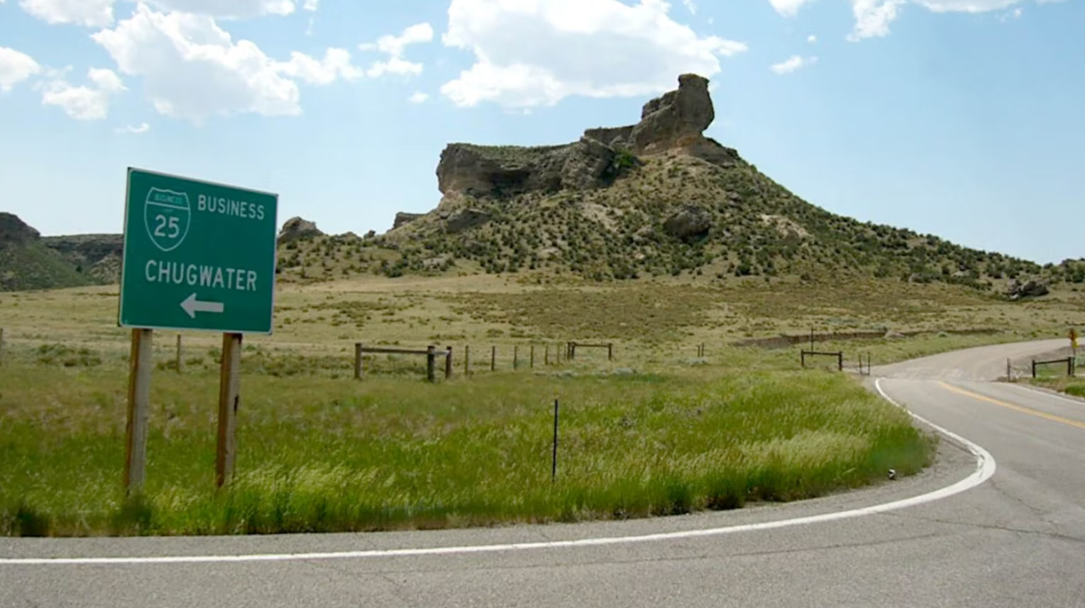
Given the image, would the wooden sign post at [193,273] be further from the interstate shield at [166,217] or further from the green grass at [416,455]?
the green grass at [416,455]

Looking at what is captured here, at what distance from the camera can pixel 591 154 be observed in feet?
406

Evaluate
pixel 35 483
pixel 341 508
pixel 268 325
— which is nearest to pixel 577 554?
pixel 341 508

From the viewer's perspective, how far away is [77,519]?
23.0 feet

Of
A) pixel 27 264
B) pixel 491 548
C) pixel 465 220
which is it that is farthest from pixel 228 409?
pixel 27 264

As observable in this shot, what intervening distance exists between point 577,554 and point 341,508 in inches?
85.1

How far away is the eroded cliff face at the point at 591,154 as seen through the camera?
404ft

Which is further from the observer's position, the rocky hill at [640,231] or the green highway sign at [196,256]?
the rocky hill at [640,231]

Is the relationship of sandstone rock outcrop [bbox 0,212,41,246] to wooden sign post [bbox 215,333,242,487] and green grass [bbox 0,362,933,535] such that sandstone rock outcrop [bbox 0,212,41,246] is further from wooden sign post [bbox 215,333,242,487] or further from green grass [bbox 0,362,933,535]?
wooden sign post [bbox 215,333,242,487]

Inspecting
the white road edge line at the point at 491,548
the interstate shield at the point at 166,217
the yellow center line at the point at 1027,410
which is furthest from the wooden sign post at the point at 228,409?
the yellow center line at the point at 1027,410

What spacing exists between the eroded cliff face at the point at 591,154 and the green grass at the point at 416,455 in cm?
10326

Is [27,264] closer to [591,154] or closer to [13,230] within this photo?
[13,230]

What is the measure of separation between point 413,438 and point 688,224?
90081 millimetres

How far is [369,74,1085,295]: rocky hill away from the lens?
3755 inches

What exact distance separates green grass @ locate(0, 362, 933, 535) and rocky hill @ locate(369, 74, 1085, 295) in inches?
2846
